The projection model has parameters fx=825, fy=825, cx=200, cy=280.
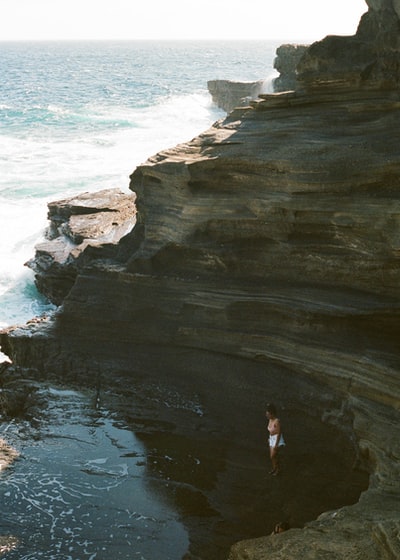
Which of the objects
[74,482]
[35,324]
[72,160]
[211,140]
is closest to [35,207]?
[72,160]

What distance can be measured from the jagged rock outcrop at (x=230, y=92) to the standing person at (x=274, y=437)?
44.0m

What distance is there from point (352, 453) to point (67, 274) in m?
9.33

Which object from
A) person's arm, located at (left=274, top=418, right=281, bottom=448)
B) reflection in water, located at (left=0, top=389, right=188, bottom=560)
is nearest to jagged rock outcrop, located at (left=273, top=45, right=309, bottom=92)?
reflection in water, located at (left=0, top=389, right=188, bottom=560)

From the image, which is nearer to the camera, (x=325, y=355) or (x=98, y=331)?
(x=325, y=355)

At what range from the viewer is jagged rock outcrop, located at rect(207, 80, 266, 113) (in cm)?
5755

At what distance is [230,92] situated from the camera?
62.4 metres

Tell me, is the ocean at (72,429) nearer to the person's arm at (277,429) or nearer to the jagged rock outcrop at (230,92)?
the jagged rock outcrop at (230,92)

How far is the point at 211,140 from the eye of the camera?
609 inches

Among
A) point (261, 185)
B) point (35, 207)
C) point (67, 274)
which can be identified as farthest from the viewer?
point (35, 207)

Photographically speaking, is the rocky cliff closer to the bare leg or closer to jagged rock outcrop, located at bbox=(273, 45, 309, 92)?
the bare leg

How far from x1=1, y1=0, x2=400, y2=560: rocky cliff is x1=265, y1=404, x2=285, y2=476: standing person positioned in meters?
0.55

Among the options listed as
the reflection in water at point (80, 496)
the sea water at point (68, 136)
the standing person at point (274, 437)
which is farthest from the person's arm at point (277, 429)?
the sea water at point (68, 136)

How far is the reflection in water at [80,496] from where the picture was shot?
12.0 m

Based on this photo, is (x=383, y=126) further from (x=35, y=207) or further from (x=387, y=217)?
(x=35, y=207)
